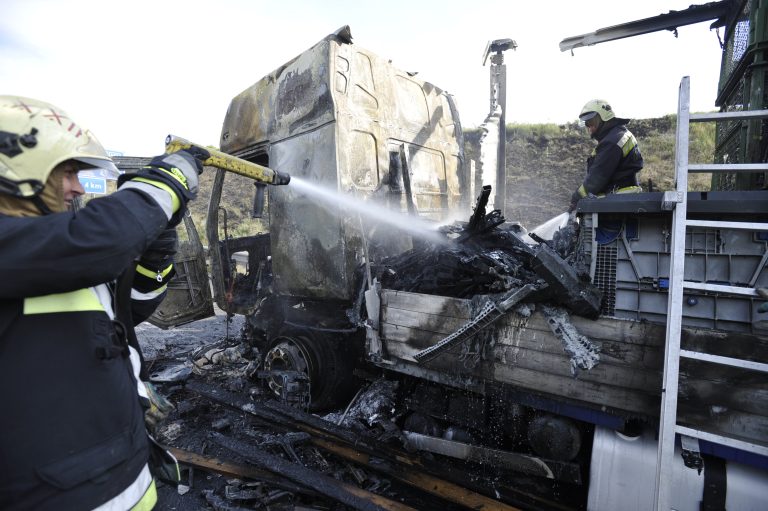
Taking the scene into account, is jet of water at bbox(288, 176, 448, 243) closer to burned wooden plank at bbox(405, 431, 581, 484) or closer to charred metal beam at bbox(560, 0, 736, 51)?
burned wooden plank at bbox(405, 431, 581, 484)

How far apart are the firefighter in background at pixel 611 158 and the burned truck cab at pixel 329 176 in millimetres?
1872

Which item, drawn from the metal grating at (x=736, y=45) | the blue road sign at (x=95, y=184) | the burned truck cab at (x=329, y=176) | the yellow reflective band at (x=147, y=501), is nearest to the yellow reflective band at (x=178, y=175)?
the yellow reflective band at (x=147, y=501)

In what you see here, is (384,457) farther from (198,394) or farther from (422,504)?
(198,394)

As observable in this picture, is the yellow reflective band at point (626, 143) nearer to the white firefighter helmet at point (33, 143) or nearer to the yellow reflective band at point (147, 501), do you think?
the white firefighter helmet at point (33, 143)

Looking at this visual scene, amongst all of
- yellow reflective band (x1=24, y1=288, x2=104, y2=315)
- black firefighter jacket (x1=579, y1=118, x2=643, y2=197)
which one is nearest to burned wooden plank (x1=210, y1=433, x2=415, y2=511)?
yellow reflective band (x1=24, y1=288, x2=104, y2=315)

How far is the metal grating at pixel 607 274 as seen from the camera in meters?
2.52

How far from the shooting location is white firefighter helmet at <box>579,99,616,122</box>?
3.97m

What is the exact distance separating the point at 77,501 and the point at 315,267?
10.0ft

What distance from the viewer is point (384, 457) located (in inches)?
129

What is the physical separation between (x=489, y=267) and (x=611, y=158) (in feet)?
5.95

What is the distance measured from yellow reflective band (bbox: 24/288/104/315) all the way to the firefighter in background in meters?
3.82

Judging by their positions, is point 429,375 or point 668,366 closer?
point 668,366

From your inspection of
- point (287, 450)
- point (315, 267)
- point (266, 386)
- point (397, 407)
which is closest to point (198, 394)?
point (266, 386)

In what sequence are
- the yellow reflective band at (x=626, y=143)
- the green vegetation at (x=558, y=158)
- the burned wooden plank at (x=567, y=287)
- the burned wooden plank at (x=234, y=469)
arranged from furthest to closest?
the green vegetation at (x=558, y=158) < the yellow reflective band at (x=626, y=143) < the burned wooden plank at (x=234, y=469) < the burned wooden plank at (x=567, y=287)
